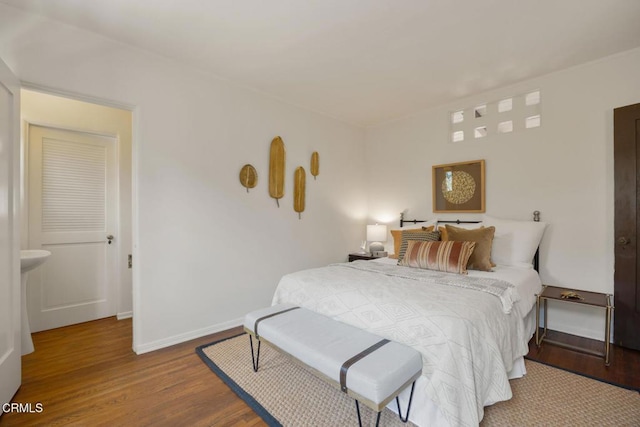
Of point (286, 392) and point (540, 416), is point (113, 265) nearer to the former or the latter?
point (286, 392)

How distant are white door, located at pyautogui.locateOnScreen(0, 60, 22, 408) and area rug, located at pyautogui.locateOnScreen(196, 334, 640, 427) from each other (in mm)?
1215

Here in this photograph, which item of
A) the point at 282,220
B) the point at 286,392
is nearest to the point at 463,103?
the point at 282,220

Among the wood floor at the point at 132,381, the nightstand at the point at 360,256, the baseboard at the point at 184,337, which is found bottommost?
the wood floor at the point at 132,381

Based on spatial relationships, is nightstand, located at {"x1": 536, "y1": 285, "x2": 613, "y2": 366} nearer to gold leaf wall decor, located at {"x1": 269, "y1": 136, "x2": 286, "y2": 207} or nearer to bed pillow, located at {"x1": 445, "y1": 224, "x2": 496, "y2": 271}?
bed pillow, located at {"x1": 445, "y1": 224, "x2": 496, "y2": 271}

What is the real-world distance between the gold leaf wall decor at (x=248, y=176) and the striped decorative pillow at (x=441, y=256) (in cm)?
182

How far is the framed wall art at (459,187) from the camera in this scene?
355cm

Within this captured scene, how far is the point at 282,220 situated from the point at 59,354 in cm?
237

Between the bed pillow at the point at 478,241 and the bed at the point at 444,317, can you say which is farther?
the bed pillow at the point at 478,241

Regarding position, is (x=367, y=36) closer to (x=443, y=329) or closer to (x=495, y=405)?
(x=443, y=329)

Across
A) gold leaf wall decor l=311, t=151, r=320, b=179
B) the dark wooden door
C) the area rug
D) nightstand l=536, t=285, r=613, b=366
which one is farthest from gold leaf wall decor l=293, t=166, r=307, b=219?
the dark wooden door

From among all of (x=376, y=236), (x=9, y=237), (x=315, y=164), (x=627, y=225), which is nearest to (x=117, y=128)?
(x=9, y=237)

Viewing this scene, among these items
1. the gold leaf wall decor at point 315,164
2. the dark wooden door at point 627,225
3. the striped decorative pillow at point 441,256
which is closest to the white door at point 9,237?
the gold leaf wall decor at point 315,164

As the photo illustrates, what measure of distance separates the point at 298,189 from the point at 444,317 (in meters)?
2.53

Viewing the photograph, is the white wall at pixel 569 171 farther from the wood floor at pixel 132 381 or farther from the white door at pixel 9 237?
the white door at pixel 9 237
